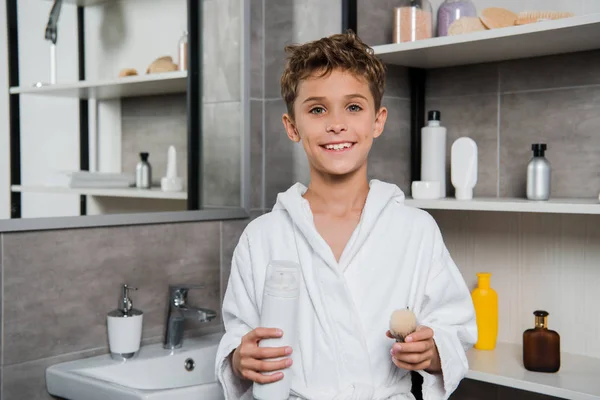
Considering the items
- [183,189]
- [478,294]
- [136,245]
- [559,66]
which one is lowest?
[478,294]

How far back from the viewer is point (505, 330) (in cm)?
202

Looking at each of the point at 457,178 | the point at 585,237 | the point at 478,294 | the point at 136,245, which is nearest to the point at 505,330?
the point at 478,294

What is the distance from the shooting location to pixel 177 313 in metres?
1.84

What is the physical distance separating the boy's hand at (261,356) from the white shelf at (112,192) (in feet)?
2.56

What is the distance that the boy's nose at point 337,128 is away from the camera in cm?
127

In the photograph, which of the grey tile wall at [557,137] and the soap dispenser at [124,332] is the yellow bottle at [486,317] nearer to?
the grey tile wall at [557,137]

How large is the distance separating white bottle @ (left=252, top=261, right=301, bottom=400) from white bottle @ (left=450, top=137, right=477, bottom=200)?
3.04 ft

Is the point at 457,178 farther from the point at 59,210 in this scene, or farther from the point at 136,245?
the point at 59,210

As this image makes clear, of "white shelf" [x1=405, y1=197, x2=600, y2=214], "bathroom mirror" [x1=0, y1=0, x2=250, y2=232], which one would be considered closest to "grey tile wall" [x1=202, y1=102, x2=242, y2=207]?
"bathroom mirror" [x1=0, y1=0, x2=250, y2=232]

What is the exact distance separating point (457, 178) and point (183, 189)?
81 cm

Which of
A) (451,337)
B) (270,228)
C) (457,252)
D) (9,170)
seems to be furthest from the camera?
(457,252)

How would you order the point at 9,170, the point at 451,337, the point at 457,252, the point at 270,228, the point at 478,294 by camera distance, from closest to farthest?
1. the point at 451,337
2. the point at 270,228
3. the point at 9,170
4. the point at 478,294
5. the point at 457,252

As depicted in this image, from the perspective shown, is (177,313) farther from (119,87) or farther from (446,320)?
(446,320)

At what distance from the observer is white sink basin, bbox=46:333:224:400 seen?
56.8 inches
